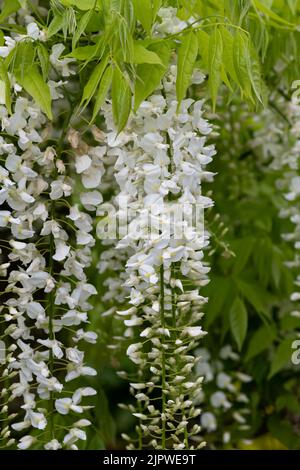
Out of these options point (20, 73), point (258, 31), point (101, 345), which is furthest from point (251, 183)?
point (20, 73)

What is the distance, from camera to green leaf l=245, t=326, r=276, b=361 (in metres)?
2.84

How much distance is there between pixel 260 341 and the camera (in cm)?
286

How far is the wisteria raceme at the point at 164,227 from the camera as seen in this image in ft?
5.45

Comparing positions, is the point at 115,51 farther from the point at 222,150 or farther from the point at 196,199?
the point at 222,150

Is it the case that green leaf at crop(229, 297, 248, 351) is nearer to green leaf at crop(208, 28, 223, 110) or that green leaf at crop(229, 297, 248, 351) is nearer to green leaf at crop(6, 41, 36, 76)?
green leaf at crop(208, 28, 223, 110)

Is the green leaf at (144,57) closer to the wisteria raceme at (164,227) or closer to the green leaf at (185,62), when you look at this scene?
the green leaf at (185,62)

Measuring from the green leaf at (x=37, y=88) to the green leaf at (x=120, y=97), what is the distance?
168mm

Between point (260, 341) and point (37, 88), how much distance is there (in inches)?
60.7

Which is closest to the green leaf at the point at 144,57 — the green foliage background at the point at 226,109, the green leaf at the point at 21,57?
the green foliage background at the point at 226,109

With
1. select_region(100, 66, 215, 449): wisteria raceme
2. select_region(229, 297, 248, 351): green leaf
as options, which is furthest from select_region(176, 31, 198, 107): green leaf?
select_region(229, 297, 248, 351): green leaf

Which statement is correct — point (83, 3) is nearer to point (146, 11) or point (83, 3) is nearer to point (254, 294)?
point (146, 11)

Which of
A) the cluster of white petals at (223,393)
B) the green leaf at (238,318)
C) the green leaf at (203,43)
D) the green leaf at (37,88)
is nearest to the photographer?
the green leaf at (37,88)

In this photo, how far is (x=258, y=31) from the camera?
2.06 m
